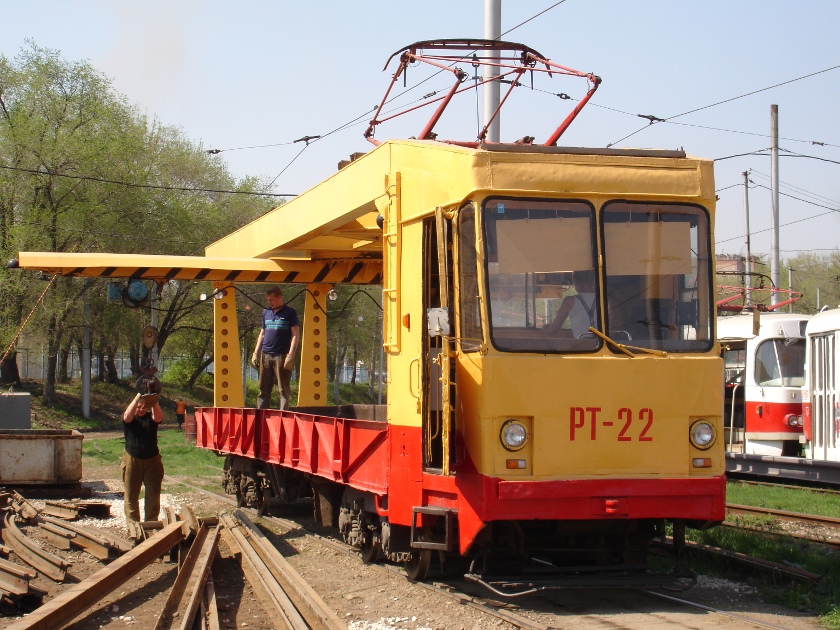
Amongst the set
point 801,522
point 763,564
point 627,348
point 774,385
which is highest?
point 627,348

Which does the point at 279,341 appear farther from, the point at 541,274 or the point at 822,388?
the point at 822,388

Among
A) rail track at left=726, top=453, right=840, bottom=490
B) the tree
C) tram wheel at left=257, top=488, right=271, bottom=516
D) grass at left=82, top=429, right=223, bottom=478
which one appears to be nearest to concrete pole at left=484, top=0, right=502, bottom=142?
tram wheel at left=257, top=488, right=271, bottom=516

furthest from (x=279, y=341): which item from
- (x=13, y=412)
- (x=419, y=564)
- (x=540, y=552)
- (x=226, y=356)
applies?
(x=13, y=412)

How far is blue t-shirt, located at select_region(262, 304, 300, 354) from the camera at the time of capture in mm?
13109

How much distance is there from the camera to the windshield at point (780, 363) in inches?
733

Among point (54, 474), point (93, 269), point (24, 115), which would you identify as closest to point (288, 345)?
point (93, 269)

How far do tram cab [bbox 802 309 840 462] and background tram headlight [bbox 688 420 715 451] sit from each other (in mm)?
9951

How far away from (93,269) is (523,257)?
779 cm

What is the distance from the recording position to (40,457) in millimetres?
15273

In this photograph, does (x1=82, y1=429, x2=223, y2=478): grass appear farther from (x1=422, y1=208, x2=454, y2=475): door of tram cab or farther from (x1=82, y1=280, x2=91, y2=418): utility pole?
(x1=422, y1=208, x2=454, y2=475): door of tram cab

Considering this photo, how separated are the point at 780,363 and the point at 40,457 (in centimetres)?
1265

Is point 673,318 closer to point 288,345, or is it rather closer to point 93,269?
point 288,345

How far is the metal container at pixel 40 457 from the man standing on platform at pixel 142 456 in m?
4.59

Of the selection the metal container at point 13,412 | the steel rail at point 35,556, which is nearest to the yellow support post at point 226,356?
the steel rail at point 35,556
